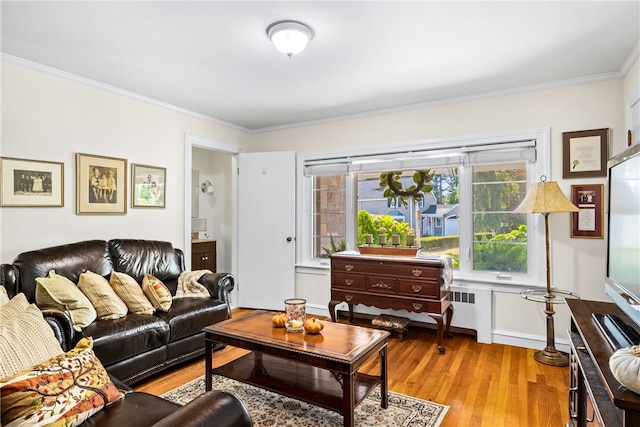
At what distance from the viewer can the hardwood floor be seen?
7.23 feet

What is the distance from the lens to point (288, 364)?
2.46 metres

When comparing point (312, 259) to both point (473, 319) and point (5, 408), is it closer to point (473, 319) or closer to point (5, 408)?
point (473, 319)

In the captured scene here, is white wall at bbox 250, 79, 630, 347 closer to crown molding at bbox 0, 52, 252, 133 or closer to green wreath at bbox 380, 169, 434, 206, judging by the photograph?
green wreath at bbox 380, 169, 434, 206

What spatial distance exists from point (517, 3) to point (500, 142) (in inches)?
65.2

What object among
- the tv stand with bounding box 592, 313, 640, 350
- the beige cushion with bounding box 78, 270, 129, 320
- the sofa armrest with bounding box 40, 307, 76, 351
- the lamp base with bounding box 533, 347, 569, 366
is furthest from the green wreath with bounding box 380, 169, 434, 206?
the sofa armrest with bounding box 40, 307, 76, 351

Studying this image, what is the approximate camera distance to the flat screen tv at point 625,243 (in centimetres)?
147

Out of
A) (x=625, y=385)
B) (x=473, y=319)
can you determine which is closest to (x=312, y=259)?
(x=473, y=319)

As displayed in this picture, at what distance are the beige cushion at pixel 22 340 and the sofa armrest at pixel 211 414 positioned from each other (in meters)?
0.85

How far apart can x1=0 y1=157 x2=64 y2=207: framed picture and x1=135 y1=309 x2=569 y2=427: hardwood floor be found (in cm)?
172

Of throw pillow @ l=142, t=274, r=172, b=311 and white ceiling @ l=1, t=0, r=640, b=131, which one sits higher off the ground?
white ceiling @ l=1, t=0, r=640, b=131

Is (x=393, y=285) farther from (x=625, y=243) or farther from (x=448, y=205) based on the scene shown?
(x=625, y=243)

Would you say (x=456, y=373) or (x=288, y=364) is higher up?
(x=288, y=364)

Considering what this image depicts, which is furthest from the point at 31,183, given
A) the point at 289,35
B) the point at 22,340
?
the point at 289,35

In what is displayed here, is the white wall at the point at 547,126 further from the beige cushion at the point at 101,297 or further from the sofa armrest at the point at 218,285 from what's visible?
the beige cushion at the point at 101,297
